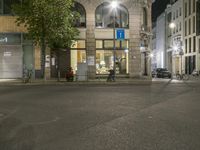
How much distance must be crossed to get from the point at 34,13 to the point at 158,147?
2479cm

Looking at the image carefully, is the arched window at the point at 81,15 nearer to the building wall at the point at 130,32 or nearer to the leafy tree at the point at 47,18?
the building wall at the point at 130,32

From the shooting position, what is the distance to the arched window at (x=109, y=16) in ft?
125

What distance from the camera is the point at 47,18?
30.7 metres

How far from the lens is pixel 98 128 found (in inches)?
386

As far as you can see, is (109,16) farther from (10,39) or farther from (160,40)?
(160,40)

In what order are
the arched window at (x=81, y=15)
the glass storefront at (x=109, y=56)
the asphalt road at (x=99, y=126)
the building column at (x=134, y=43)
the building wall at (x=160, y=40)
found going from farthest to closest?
1. the building wall at (x=160, y=40)
2. the building column at (x=134, y=43)
3. the glass storefront at (x=109, y=56)
4. the arched window at (x=81, y=15)
5. the asphalt road at (x=99, y=126)

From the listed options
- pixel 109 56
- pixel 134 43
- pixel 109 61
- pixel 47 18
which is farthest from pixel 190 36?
pixel 47 18

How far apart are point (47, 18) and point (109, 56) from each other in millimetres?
9614

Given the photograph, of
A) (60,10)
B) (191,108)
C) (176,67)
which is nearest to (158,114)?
(191,108)

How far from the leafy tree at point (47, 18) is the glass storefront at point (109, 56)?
20.8 feet

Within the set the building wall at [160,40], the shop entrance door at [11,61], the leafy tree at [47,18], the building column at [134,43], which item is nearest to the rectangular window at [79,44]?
the building column at [134,43]

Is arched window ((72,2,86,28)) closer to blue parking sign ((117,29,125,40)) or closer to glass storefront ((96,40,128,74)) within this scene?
glass storefront ((96,40,128,74))

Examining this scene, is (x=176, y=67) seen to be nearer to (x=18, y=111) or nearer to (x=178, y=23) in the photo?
(x=178, y=23)

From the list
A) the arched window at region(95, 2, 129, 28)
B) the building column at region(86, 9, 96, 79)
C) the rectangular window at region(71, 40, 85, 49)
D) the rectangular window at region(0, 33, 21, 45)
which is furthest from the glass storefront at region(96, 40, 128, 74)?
the rectangular window at region(0, 33, 21, 45)
